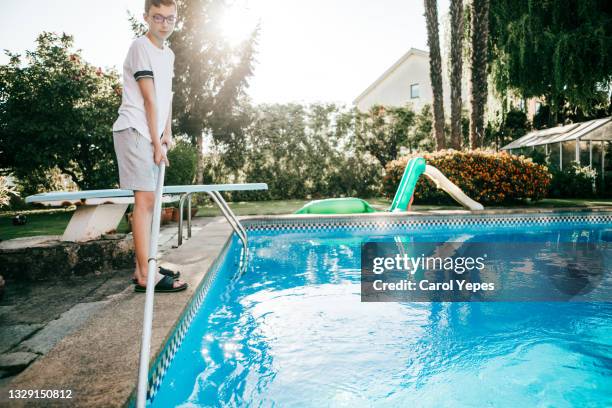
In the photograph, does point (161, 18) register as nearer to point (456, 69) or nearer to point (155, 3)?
point (155, 3)

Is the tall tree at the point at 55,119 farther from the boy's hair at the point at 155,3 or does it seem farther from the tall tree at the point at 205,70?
the boy's hair at the point at 155,3

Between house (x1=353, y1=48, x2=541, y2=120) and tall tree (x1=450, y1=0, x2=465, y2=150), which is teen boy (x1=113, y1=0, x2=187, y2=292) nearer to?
tall tree (x1=450, y1=0, x2=465, y2=150)

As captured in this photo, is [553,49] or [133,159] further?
[553,49]

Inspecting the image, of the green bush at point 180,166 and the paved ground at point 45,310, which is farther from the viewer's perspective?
the green bush at point 180,166

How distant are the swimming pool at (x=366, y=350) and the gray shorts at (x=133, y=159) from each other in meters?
0.91

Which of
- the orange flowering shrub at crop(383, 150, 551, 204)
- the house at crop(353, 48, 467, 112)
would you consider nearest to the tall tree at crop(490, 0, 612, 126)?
the orange flowering shrub at crop(383, 150, 551, 204)

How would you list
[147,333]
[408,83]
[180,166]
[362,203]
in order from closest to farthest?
[147,333] → [362,203] → [180,166] → [408,83]

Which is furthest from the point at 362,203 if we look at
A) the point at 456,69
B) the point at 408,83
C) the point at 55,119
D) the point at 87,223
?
the point at 408,83

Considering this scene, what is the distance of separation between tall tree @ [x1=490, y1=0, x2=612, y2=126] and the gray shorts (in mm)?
14356

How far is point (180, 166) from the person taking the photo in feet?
31.5

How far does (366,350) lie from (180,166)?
7.98 meters

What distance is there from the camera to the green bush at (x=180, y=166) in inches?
368

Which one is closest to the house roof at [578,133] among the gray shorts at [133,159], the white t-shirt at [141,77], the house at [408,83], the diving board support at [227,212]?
the house at [408,83]

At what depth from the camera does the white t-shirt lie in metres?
2.20
